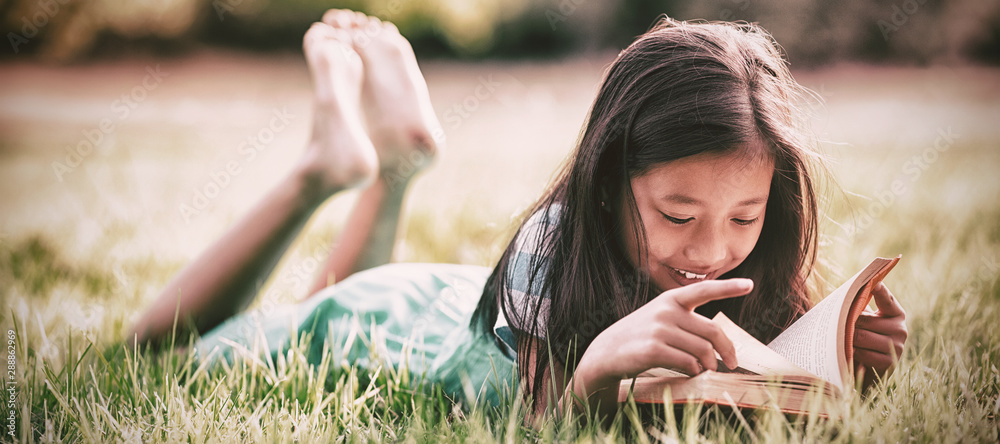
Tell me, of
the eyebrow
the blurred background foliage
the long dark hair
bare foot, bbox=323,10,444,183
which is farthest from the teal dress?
the blurred background foliage

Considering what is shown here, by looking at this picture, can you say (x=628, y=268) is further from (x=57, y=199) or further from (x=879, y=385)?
(x=57, y=199)

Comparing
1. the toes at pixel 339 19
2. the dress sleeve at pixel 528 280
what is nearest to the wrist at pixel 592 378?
the dress sleeve at pixel 528 280

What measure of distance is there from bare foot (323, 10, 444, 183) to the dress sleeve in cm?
50

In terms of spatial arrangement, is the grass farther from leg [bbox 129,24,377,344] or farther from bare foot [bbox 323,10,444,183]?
bare foot [bbox 323,10,444,183]

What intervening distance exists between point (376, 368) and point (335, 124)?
51cm

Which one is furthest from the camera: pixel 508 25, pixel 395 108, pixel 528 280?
pixel 508 25

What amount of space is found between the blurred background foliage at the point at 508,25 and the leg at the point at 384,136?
369 cm

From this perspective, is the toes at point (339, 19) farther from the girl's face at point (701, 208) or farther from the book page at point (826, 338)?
the book page at point (826, 338)

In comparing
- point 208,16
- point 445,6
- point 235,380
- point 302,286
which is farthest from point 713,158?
point 208,16

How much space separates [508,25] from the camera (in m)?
6.63

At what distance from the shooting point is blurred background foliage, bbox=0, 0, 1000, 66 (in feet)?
16.4

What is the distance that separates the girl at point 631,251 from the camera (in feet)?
3.12

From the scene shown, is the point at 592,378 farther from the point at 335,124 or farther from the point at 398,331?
the point at 335,124

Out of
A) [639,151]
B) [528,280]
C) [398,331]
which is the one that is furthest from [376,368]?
[639,151]
